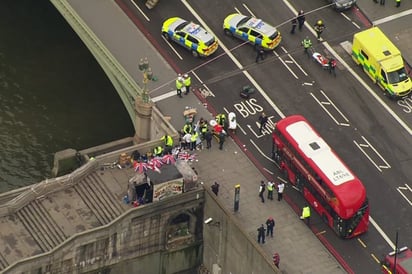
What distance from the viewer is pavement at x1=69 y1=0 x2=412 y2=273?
138 m

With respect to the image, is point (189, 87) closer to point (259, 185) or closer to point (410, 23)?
point (259, 185)

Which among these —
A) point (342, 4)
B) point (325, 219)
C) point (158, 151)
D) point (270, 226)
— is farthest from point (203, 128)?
point (342, 4)

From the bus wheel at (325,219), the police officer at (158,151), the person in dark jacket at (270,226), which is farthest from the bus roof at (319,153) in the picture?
the police officer at (158,151)

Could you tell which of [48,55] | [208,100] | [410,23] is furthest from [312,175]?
[48,55]

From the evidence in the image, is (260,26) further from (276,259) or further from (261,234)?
(276,259)

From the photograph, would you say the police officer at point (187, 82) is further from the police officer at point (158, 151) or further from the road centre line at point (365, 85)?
the road centre line at point (365, 85)

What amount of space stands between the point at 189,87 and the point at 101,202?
51.4 feet

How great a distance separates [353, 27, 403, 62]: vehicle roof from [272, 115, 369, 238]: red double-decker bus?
12159 mm

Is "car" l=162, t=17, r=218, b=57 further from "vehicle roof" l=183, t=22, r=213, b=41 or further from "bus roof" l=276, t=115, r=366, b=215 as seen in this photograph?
"bus roof" l=276, t=115, r=366, b=215

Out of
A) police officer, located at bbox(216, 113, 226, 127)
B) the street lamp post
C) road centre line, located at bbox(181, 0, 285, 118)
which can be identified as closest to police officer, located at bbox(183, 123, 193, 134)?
police officer, located at bbox(216, 113, 226, 127)

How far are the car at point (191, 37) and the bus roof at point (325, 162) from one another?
13.8 meters

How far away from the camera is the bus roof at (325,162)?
136375 millimetres

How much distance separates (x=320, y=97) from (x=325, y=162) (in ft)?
46.4

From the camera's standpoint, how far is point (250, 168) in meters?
145
